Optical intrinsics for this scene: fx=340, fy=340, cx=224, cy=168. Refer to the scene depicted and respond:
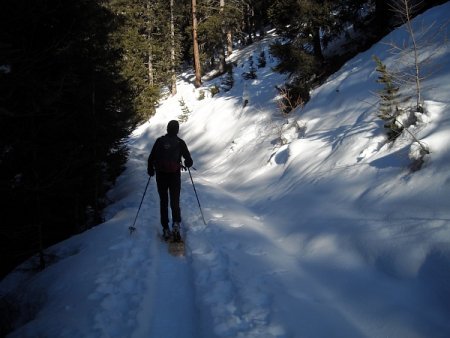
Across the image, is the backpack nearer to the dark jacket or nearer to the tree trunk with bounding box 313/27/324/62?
the dark jacket

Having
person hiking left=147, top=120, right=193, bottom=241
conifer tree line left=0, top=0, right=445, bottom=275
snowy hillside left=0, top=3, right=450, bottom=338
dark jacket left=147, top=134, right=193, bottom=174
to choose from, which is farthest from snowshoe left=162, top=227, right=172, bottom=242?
conifer tree line left=0, top=0, right=445, bottom=275

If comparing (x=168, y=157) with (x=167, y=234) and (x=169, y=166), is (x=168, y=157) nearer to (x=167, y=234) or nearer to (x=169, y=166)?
(x=169, y=166)

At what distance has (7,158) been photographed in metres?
6.34

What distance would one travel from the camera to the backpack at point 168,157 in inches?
275

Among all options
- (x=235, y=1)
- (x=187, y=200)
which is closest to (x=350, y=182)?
(x=187, y=200)

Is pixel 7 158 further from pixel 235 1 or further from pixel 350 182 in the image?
pixel 235 1

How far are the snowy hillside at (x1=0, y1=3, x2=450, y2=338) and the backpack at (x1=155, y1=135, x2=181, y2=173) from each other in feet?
4.84

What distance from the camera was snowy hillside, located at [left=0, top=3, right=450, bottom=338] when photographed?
155 inches

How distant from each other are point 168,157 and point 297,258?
10.6 ft

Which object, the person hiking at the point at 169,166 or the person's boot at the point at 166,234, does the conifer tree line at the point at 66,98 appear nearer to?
the person hiking at the point at 169,166

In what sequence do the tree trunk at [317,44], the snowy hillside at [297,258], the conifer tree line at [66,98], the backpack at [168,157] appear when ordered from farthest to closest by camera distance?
the tree trunk at [317,44] → the backpack at [168,157] → the conifer tree line at [66,98] → the snowy hillside at [297,258]

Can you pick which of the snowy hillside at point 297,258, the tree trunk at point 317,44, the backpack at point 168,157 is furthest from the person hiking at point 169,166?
the tree trunk at point 317,44

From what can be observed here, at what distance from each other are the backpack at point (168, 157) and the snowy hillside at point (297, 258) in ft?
4.84

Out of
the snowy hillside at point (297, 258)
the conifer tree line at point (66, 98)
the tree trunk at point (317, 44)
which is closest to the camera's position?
the snowy hillside at point (297, 258)
